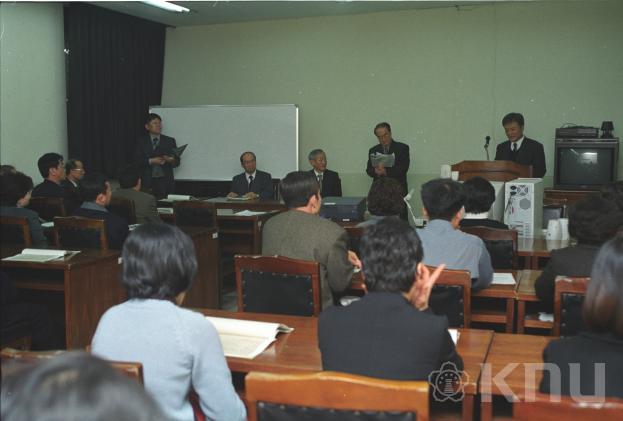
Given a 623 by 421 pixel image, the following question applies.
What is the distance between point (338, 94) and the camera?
8.34 metres

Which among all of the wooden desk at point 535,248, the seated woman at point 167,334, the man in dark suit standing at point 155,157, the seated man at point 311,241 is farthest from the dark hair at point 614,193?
the man in dark suit standing at point 155,157

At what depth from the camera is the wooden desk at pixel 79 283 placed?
3699 mm

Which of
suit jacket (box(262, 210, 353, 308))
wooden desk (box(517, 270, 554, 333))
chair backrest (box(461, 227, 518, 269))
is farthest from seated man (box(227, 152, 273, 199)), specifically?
wooden desk (box(517, 270, 554, 333))

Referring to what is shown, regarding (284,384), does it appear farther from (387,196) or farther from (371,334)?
(387,196)

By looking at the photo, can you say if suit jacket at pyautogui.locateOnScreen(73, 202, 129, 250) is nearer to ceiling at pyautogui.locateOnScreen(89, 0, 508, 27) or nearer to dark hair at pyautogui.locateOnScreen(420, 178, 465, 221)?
dark hair at pyautogui.locateOnScreen(420, 178, 465, 221)

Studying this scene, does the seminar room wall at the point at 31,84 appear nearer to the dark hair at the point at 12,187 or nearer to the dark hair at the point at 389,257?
the dark hair at the point at 12,187

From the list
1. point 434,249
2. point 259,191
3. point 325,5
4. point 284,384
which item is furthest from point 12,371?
point 325,5

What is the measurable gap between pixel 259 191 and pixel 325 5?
7.31 ft

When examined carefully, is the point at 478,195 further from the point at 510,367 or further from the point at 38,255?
the point at 38,255

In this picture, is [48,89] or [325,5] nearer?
[48,89]

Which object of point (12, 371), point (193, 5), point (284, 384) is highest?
point (193, 5)

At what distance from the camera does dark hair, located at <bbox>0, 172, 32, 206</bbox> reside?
4215 millimetres

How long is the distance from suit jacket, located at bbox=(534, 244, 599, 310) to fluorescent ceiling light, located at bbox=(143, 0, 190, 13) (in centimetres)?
567

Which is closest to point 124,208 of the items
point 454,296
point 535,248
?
point 535,248
